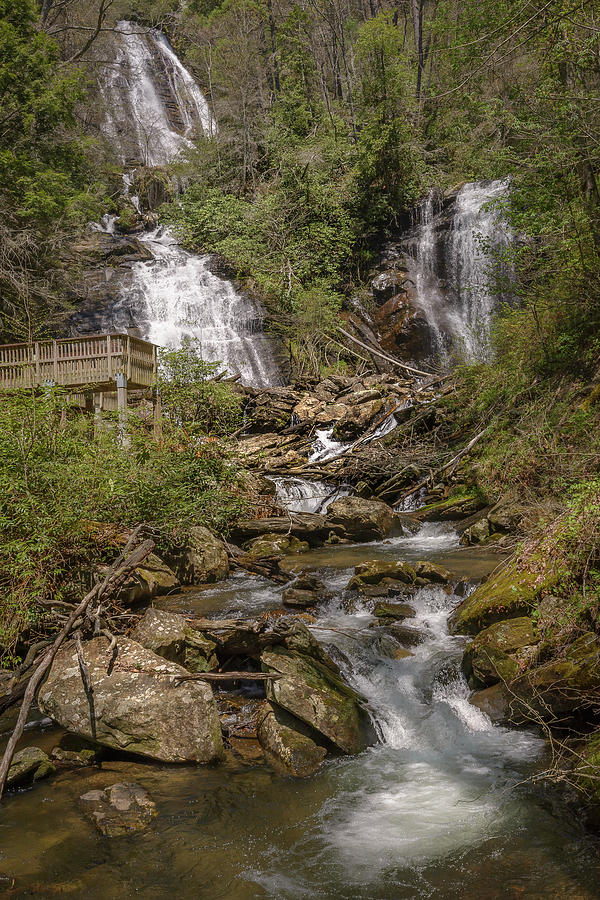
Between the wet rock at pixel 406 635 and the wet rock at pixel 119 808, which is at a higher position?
the wet rock at pixel 406 635

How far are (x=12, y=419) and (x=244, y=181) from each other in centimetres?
2555

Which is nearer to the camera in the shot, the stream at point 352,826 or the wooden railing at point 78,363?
the stream at point 352,826

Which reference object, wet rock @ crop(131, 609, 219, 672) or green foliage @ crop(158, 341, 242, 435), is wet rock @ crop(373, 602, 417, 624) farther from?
green foliage @ crop(158, 341, 242, 435)

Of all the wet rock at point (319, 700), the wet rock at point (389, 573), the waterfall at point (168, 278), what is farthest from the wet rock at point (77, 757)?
the waterfall at point (168, 278)

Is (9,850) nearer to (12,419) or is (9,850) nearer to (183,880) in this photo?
(183,880)

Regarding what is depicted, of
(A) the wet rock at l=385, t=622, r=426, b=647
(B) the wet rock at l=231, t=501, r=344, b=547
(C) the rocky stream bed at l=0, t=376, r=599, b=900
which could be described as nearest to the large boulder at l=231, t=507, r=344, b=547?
(B) the wet rock at l=231, t=501, r=344, b=547

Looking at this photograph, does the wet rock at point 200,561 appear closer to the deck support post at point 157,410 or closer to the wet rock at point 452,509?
the deck support post at point 157,410

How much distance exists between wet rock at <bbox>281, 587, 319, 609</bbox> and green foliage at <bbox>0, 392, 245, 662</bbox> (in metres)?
1.83

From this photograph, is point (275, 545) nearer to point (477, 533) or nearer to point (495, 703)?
point (477, 533)

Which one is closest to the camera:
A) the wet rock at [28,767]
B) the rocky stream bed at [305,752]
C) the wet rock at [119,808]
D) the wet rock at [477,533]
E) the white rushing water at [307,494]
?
the rocky stream bed at [305,752]

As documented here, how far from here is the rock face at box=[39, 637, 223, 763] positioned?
4.61 m

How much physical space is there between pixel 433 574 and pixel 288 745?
3.63 metres

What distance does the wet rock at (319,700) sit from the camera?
191 inches

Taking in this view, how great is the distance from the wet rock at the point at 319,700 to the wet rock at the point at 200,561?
3.40 metres
